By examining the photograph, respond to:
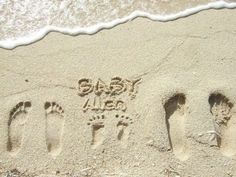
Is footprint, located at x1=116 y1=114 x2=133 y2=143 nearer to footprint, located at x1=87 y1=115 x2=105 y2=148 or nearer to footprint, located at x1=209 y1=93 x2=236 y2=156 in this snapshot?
footprint, located at x1=87 y1=115 x2=105 y2=148

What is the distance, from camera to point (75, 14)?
329 cm

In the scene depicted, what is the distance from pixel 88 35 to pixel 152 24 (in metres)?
0.41

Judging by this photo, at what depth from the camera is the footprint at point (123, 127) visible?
2895mm

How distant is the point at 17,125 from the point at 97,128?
48 centimetres

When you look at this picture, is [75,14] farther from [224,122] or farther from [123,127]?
[224,122]

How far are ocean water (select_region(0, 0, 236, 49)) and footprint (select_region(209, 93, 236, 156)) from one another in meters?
0.60

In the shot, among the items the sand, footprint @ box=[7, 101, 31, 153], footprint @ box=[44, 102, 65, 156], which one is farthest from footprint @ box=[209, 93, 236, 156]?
footprint @ box=[7, 101, 31, 153]

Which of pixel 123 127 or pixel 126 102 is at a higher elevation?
pixel 126 102

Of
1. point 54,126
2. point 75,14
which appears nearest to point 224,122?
point 54,126

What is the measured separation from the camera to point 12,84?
305cm

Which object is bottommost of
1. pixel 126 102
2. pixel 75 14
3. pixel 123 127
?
pixel 123 127

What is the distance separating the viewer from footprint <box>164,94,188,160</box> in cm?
285

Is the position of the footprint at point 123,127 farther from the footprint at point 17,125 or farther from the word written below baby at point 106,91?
the footprint at point 17,125

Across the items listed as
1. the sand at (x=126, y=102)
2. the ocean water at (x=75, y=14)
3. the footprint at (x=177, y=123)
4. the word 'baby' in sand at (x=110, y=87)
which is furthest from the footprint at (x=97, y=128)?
the ocean water at (x=75, y=14)
